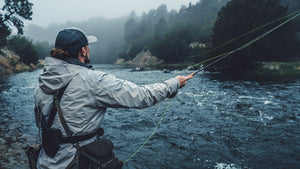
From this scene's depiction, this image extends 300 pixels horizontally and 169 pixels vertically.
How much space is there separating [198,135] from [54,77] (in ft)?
21.9

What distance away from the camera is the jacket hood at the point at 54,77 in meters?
2.03

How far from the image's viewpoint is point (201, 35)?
82.5 meters

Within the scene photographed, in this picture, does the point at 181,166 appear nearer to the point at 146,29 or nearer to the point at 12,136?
the point at 12,136

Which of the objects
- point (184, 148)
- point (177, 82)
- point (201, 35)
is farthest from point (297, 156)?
point (201, 35)

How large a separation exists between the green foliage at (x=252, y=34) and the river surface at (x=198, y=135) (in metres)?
20.7

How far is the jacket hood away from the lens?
2.03m

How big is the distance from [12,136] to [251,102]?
12.8m

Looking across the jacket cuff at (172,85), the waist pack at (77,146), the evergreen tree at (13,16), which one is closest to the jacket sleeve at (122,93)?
the jacket cuff at (172,85)

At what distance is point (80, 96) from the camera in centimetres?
209

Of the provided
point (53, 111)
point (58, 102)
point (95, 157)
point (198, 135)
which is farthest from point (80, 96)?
point (198, 135)

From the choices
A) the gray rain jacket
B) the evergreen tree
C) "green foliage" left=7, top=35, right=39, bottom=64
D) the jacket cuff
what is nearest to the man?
the gray rain jacket

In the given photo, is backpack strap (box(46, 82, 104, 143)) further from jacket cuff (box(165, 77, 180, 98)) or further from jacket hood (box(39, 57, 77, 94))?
jacket cuff (box(165, 77, 180, 98))

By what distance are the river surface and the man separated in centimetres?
377

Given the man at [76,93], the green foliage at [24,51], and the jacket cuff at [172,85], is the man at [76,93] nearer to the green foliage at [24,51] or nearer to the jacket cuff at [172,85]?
the jacket cuff at [172,85]
